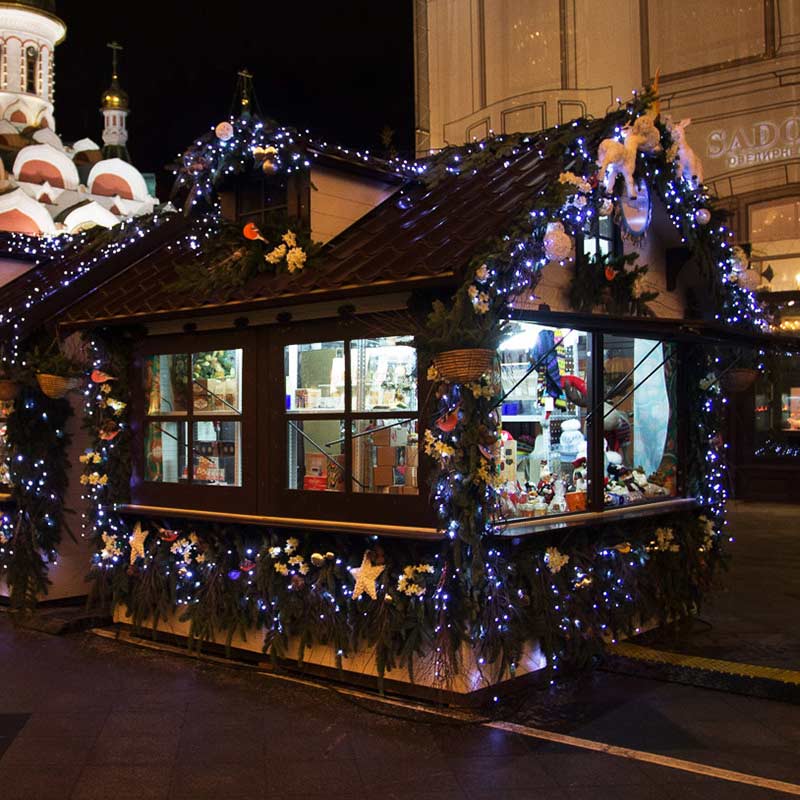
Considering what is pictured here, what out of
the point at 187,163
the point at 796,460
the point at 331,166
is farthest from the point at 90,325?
the point at 796,460

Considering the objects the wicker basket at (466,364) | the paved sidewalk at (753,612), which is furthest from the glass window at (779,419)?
the wicker basket at (466,364)

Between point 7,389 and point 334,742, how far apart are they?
558cm

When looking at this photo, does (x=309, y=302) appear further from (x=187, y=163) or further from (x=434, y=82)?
(x=434, y=82)

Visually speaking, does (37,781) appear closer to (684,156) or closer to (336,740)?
(336,740)

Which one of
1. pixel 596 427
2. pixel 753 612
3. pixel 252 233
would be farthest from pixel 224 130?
pixel 753 612

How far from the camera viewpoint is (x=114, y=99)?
54812 millimetres

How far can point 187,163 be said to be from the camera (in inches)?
359

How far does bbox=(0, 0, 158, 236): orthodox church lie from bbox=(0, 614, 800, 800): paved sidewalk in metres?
31.9

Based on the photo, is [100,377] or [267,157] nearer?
[267,157]

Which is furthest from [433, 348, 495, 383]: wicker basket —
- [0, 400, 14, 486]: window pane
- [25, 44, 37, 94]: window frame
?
[25, 44, 37, 94]: window frame

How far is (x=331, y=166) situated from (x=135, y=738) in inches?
194

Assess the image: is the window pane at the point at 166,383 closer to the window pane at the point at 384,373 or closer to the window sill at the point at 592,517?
the window pane at the point at 384,373

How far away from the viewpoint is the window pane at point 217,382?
846 centimetres

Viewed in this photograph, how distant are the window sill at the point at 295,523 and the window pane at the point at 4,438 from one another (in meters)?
2.17
